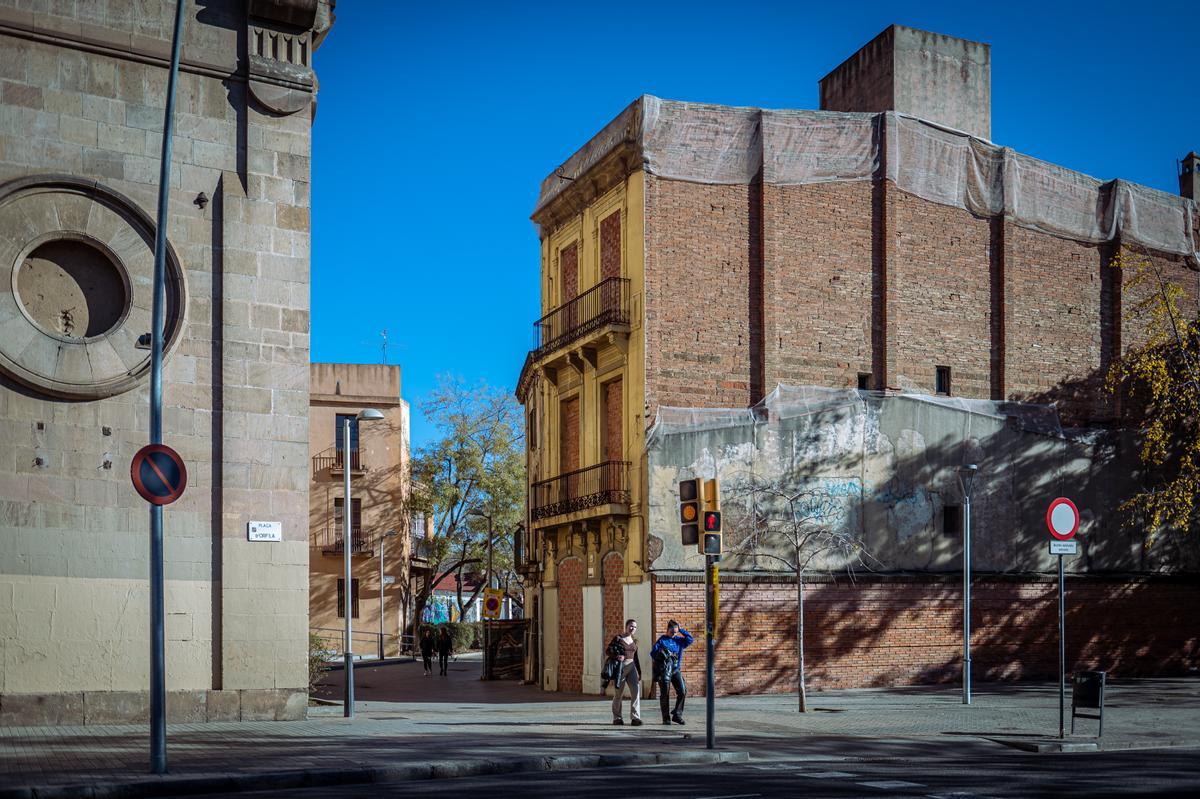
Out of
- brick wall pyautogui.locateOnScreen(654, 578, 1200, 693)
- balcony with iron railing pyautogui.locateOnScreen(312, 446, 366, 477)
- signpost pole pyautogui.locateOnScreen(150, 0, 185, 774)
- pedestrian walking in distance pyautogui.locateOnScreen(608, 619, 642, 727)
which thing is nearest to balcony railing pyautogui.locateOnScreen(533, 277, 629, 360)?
brick wall pyautogui.locateOnScreen(654, 578, 1200, 693)

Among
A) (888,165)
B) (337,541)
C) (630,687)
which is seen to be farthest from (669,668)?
(337,541)

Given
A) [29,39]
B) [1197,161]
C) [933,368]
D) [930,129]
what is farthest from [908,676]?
[29,39]

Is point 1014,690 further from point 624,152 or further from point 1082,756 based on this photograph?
point 624,152

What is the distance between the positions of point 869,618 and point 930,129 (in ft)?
36.2

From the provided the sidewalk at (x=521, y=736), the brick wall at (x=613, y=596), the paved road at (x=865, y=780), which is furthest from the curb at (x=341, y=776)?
the brick wall at (x=613, y=596)

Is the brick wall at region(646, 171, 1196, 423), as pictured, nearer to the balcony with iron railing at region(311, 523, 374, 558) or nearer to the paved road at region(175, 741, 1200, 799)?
the paved road at region(175, 741, 1200, 799)

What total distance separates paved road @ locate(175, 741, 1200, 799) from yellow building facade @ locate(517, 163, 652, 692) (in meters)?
12.1

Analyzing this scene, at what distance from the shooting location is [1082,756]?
1575cm

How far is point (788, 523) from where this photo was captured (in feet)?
89.4

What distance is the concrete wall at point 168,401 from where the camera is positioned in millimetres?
17203

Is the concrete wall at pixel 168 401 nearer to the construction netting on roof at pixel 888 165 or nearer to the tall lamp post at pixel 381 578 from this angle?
the construction netting on roof at pixel 888 165

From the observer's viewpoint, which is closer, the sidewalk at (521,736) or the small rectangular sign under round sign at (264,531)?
the sidewalk at (521,736)

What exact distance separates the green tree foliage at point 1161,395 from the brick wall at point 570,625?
12.4 meters

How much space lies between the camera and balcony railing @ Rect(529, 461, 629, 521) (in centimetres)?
2773
